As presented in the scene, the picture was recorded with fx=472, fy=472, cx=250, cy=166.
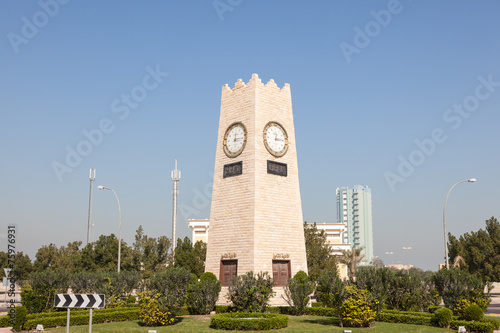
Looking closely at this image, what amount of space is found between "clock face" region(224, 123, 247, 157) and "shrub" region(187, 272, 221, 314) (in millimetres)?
10357

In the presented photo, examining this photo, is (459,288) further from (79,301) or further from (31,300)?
(31,300)

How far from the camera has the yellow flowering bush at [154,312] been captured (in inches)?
1035

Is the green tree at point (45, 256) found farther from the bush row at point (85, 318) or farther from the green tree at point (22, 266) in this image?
the bush row at point (85, 318)

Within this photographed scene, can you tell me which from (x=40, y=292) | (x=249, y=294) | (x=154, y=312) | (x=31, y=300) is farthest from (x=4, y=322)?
(x=249, y=294)

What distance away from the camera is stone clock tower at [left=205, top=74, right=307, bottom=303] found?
3444 cm

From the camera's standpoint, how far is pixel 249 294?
96.2ft

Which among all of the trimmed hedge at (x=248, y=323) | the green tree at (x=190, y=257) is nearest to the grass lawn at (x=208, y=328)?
the trimmed hedge at (x=248, y=323)

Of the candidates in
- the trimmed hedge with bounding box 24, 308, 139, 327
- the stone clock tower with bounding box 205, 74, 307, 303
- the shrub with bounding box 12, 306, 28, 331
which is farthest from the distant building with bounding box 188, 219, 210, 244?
the shrub with bounding box 12, 306, 28, 331

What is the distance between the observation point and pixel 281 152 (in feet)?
122

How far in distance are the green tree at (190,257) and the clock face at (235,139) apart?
2237 centimetres

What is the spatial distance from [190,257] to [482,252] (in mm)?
37817

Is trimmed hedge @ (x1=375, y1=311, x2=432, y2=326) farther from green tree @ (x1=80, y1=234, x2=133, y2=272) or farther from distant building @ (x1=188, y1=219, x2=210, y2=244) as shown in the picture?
distant building @ (x1=188, y1=219, x2=210, y2=244)

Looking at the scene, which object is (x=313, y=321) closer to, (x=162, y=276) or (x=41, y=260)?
(x=162, y=276)

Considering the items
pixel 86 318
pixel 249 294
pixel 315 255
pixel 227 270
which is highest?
pixel 315 255
